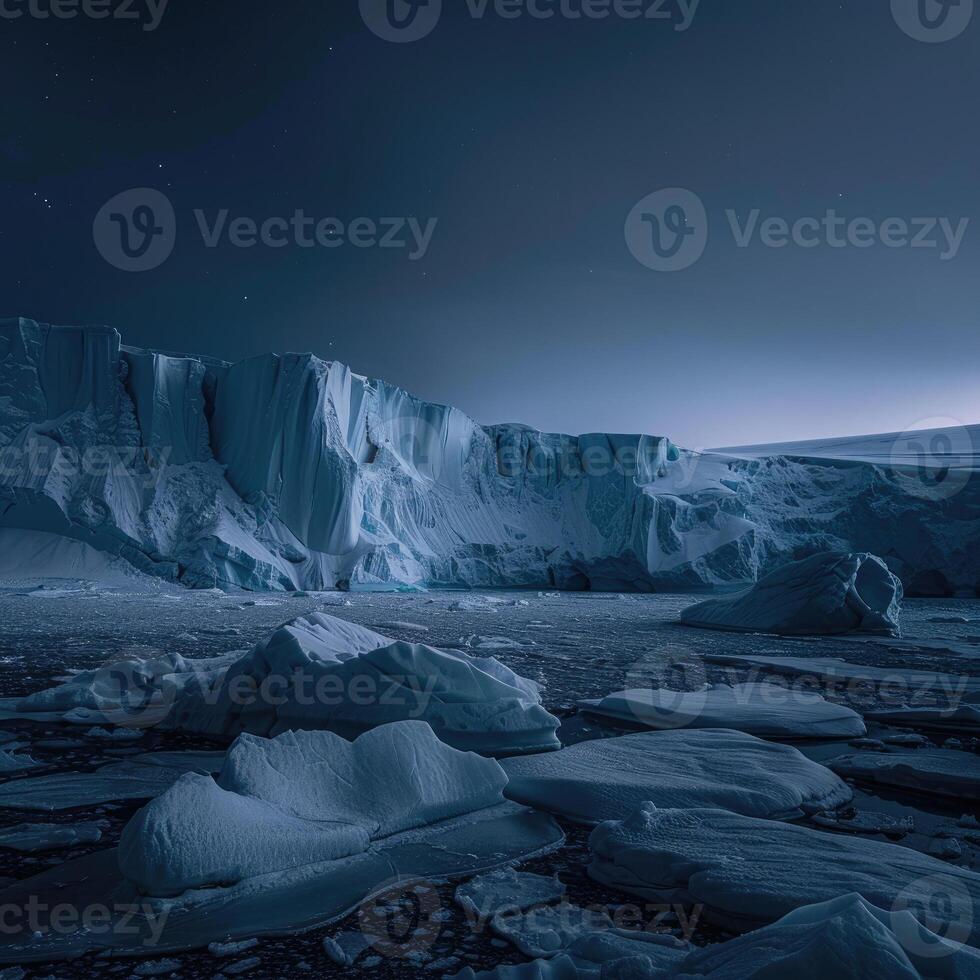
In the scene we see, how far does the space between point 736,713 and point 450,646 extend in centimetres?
337

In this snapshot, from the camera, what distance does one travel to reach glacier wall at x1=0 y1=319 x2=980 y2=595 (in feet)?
60.3

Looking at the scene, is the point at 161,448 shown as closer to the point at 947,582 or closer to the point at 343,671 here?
the point at 343,671

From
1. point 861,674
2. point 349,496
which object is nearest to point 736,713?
point 861,674

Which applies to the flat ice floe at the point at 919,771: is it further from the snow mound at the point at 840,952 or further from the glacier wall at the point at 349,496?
the glacier wall at the point at 349,496

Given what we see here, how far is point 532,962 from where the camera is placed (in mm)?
1301

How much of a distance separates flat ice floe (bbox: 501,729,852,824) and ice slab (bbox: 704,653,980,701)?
2405 millimetres

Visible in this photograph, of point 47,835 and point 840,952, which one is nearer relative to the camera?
point 840,952

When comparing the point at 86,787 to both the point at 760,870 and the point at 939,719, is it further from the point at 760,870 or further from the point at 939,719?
the point at 939,719

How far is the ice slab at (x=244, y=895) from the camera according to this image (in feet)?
4.63

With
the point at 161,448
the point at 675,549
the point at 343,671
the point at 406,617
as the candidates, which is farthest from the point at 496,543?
the point at 343,671

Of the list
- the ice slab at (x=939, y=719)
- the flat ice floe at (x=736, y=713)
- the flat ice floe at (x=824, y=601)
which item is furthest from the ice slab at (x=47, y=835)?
the flat ice floe at (x=824, y=601)

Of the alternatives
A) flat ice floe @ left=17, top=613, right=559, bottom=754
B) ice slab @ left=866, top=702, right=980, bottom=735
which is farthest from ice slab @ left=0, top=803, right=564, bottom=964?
ice slab @ left=866, top=702, right=980, bottom=735

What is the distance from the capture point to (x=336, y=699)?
3.29 metres

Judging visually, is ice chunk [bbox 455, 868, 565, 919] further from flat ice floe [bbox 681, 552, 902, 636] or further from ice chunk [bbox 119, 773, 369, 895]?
flat ice floe [bbox 681, 552, 902, 636]
